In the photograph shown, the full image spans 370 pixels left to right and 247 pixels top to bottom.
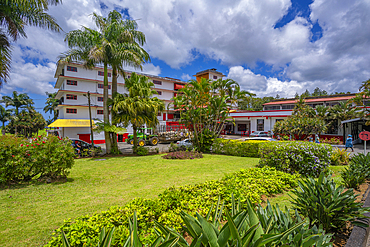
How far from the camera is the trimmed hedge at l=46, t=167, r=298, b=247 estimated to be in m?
2.60

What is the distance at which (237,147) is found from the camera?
1384 cm

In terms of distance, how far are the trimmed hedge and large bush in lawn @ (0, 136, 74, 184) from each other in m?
4.39

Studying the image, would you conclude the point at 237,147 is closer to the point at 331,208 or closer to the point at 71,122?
the point at 331,208

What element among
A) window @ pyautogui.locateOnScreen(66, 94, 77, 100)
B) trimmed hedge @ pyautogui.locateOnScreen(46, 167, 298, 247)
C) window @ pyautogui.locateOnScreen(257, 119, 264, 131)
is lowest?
trimmed hedge @ pyautogui.locateOnScreen(46, 167, 298, 247)

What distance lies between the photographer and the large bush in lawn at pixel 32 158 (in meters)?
6.42

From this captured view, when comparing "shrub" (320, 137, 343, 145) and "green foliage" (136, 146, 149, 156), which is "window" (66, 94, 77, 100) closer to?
"green foliage" (136, 146, 149, 156)

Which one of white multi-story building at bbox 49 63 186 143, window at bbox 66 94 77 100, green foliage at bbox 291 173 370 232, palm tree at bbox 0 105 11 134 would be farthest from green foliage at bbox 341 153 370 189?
palm tree at bbox 0 105 11 134

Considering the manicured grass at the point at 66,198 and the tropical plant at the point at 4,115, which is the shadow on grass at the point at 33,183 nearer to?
the manicured grass at the point at 66,198

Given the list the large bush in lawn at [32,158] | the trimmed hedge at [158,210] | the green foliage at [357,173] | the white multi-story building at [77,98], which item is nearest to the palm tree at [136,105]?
the large bush in lawn at [32,158]

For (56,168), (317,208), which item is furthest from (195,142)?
(317,208)

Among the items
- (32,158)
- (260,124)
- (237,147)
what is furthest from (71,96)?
(260,124)

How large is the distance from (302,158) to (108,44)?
527 inches

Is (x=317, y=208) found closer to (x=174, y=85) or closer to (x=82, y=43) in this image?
(x=82, y=43)

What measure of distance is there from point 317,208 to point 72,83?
3139cm
